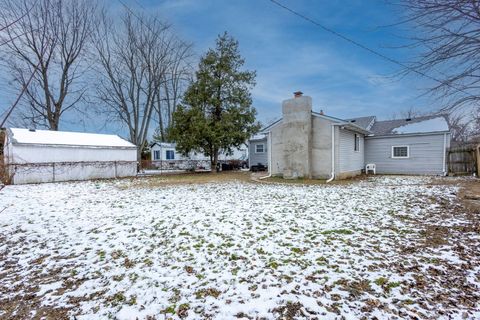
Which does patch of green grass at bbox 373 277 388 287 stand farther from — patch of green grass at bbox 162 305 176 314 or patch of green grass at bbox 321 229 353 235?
patch of green grass at bbox 162 305 176 314

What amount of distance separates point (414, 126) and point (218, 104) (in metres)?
13.6

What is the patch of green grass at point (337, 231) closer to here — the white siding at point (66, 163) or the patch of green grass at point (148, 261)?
the patch of green grass at point (148, 261)

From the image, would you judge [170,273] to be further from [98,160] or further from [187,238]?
[98,160]

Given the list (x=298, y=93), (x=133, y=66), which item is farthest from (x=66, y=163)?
(x=298, y=93)

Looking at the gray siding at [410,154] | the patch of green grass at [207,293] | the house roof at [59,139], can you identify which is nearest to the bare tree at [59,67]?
the house roof at [59,139]

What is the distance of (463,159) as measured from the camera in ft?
46.2

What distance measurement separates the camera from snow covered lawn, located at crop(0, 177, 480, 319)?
2678mm

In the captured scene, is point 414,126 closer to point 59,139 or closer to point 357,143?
point 357,143

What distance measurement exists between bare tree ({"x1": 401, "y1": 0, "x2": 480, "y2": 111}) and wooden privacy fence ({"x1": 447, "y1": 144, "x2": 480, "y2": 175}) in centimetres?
1258

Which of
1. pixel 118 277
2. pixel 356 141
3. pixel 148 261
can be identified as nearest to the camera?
pixel 118 277

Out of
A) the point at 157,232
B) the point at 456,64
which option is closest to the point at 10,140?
the point at 157,232

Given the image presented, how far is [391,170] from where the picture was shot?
1609cm

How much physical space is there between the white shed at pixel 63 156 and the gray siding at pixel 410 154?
17.7m

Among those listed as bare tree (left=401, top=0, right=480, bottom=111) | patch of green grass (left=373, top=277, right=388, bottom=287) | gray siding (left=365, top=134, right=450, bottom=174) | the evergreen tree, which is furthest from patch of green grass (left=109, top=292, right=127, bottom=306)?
gray siding (left=365, top=134, right=450, bottom=174)
